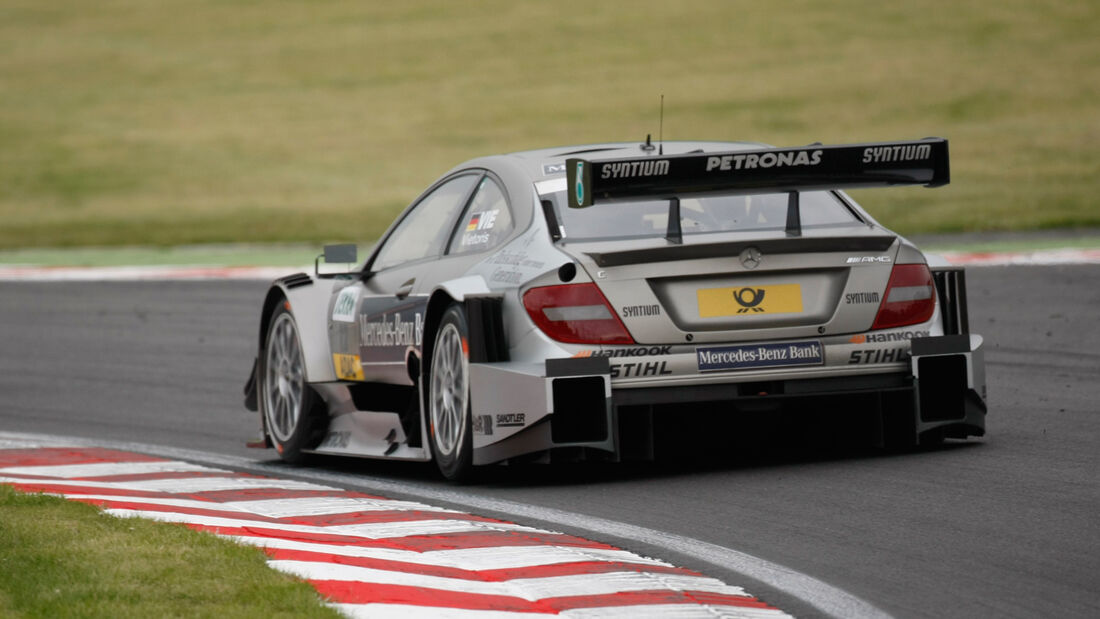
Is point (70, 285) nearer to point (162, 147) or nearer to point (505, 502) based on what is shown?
point (505, 502)

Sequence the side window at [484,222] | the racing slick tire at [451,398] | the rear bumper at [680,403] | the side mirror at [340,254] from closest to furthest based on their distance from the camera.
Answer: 1. the rear bumper at [680,403]
2. the racing slick tire at [451,398]
3. the side window at [484,222]
4. the side mirror at [340,254]

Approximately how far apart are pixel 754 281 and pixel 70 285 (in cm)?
1550

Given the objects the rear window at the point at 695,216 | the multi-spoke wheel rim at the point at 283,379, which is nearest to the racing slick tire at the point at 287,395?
the multi-spoke wheel rim at the point at 283,379

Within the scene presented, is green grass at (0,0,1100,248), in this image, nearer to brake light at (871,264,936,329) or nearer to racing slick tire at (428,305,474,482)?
brake light at (871,264,936,329)

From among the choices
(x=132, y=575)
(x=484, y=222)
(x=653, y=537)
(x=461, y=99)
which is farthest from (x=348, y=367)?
(x=461, y=99)

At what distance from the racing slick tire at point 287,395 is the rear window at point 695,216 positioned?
2.00m

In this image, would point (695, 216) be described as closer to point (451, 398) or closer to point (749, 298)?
point (749, 298)

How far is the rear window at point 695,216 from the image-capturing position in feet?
24.0

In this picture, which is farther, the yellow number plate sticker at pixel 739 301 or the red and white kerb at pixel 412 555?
the yellow number plate sticker at pixel 739 301

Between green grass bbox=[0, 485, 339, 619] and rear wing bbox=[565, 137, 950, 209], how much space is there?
7.06 ft

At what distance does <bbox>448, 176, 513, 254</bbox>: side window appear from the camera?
25.1 feet

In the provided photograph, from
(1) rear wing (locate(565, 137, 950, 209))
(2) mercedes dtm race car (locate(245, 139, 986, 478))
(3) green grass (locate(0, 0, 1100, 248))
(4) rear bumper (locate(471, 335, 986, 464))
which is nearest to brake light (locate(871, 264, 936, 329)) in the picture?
(2) mercedes dtm race car (locate(245, 139, 986, 478))

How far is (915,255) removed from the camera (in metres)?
7.32

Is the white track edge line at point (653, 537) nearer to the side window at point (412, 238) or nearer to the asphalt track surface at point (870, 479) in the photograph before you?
the asphalt track surface at point (870, 479)
